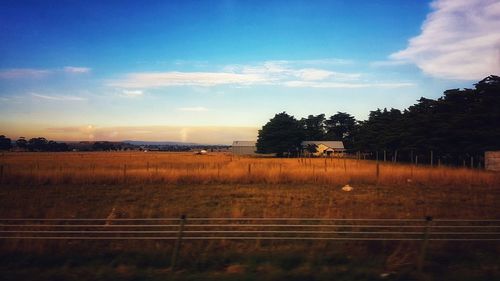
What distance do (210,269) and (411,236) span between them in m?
5.50

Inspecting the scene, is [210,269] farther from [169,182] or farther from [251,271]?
[169,182]

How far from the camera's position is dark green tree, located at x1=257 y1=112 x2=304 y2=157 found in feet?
272

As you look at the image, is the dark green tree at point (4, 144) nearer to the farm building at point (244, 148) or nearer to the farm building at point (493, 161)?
the farm building at point (244, 148)

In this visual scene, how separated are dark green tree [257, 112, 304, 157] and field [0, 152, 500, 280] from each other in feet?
182

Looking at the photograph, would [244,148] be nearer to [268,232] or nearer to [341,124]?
[341,124]

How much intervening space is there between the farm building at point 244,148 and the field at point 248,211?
268ft

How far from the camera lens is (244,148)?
364 ft

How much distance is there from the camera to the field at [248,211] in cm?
760

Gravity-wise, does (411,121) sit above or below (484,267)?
above

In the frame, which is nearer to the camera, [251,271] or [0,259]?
[251,271]

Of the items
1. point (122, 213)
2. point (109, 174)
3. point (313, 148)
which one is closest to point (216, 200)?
point (122, 213)

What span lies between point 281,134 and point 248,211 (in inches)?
2667

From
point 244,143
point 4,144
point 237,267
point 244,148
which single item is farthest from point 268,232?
point 4,144

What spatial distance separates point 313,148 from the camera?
95.6 meters
